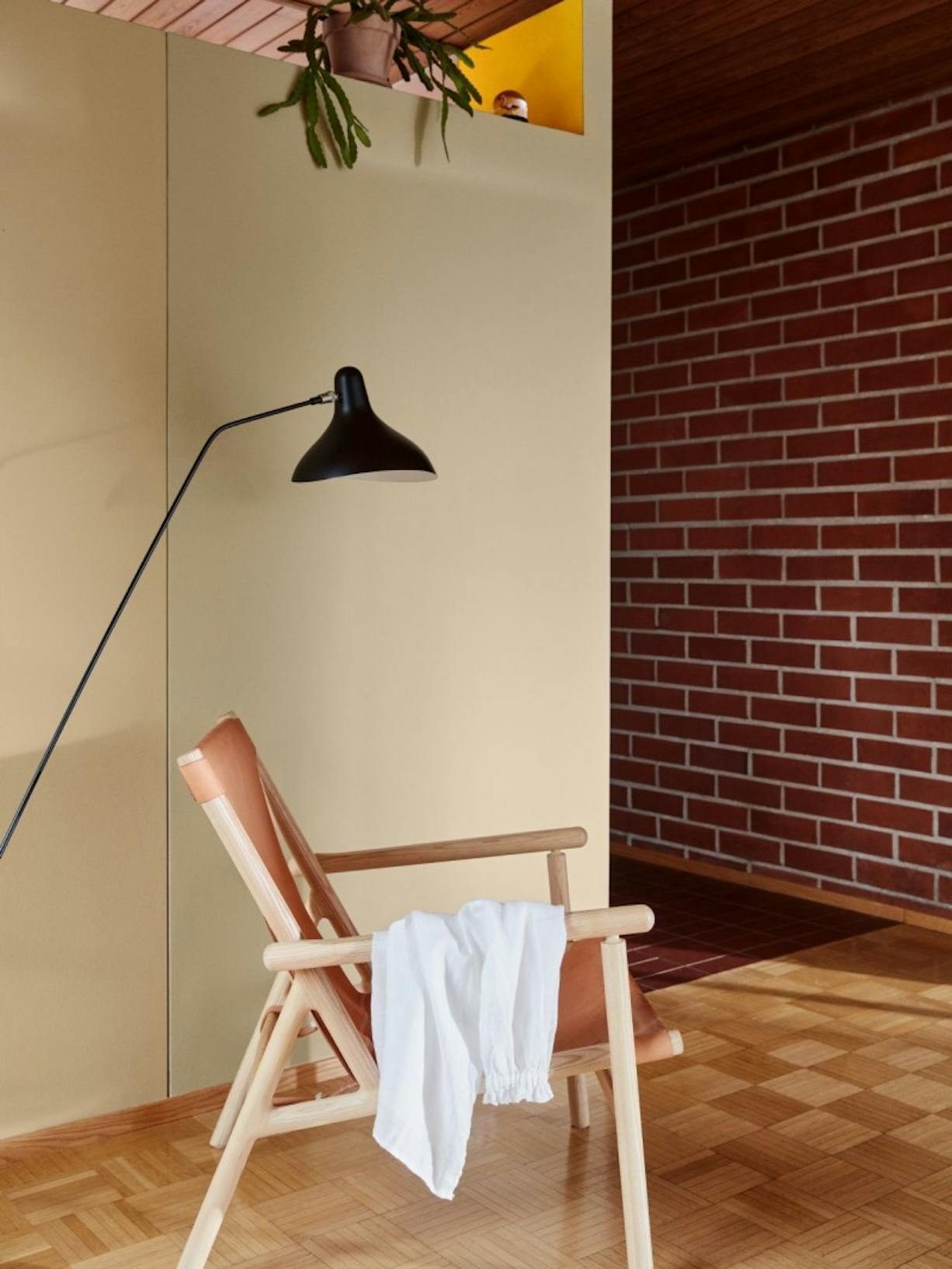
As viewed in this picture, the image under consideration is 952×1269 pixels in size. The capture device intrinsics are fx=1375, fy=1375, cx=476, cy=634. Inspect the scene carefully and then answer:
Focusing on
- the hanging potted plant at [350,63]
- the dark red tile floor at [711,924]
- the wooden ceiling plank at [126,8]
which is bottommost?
the dark red tile floor at [711,924]

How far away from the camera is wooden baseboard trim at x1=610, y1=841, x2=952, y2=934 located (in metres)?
4.48

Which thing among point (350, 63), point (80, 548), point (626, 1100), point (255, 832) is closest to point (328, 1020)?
point (255, 832)

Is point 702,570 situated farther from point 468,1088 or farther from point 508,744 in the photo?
point 468,1088

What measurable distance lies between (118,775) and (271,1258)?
984mm

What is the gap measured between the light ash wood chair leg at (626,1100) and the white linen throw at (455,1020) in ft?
0.32

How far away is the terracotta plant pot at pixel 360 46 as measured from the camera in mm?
3029

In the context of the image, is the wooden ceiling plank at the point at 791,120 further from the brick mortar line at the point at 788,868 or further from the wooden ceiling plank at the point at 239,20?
the brick mortar line at the point at 788,868

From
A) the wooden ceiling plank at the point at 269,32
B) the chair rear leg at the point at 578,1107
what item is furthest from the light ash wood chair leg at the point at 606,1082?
the wooden ceiling plank at the point at 269,32

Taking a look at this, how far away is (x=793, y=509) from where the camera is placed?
485 centimetres

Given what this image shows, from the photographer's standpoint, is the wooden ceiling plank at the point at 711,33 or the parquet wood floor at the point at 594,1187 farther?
the wooden ceiling plank at the point at 711,33

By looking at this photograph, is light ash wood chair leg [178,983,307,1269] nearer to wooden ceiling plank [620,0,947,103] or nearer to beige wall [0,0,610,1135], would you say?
beige wall [0,0,610,1135]

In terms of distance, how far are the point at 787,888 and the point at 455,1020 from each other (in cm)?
313

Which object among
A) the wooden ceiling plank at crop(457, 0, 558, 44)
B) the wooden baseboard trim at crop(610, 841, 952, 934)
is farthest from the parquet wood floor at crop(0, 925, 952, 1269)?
the wooden ceiling plank at crop(457, 0, 558, 44)

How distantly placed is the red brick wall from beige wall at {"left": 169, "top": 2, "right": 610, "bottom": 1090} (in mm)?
1444
